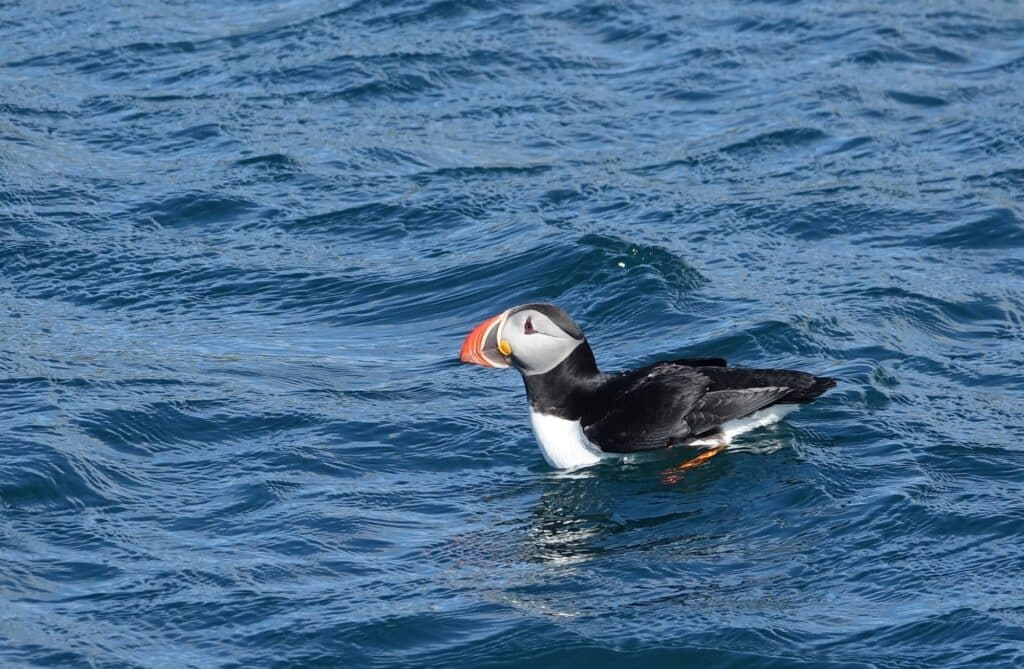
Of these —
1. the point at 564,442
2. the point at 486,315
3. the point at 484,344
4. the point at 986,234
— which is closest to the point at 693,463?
the point at 564,442

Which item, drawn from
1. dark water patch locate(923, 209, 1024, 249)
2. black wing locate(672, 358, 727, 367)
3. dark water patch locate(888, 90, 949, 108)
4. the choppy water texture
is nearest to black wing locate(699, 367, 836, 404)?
black wing locate(672, 358, 727, 367)

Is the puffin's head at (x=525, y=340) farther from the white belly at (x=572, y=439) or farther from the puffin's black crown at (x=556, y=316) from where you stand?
the white belly at (x=572, y=439)

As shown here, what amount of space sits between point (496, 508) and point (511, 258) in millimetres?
3562

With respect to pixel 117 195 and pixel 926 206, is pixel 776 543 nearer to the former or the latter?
pixel 926 206

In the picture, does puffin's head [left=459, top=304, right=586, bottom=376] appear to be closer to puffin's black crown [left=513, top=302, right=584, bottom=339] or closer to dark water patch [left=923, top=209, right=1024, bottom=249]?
puffin's black crown [left=513, top=302, right=584, bottom=339]

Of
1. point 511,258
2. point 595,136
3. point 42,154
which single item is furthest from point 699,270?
point 42,154

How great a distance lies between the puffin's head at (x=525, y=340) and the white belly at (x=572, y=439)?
267 mm

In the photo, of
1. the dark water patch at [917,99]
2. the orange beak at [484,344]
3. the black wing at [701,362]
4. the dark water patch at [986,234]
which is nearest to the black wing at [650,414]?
the black wing at [701,362]

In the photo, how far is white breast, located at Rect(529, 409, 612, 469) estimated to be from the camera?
7.89m

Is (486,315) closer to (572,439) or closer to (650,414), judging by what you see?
(572,439)

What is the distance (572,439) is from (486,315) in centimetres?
253

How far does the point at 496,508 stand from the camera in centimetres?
766

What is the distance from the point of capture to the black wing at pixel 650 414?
25.1 feet

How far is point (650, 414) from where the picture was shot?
7.66 m
